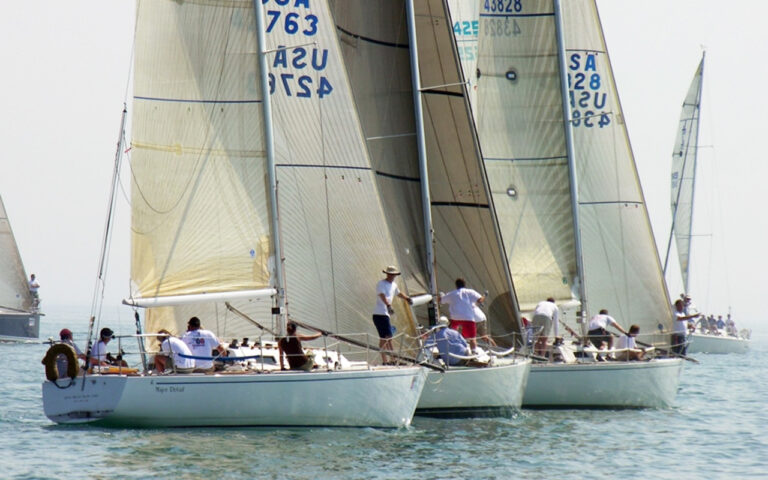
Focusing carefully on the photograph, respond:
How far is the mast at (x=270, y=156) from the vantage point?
18297 millimetres

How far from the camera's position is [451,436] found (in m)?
18.2

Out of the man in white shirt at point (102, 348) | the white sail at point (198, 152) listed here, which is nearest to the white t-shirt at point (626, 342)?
the white sail at point (198, 152)

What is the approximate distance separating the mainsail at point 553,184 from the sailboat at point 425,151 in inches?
97.4

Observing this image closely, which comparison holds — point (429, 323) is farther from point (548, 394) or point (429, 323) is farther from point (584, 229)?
point (584, 229)

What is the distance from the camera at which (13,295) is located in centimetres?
4700

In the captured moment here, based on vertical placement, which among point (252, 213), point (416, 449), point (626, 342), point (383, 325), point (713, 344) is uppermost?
point (252, 213)

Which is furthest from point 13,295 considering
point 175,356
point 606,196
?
point 175,356

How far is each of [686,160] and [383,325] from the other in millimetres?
34978

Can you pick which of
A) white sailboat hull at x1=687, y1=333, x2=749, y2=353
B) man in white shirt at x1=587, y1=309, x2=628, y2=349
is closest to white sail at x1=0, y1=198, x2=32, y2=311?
white sailboat hull at x1=687, y1=333, x2=749, y2=353

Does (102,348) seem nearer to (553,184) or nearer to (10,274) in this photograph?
(553,184)

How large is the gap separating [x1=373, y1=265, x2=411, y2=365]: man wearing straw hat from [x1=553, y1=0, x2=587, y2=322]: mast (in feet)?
21.0

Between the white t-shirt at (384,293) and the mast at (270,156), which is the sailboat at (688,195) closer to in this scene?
the white t-shirt at (384,293)

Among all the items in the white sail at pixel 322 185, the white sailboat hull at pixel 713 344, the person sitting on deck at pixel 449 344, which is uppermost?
the white sail at pixel 322 185

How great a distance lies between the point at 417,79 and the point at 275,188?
15.1 feet
